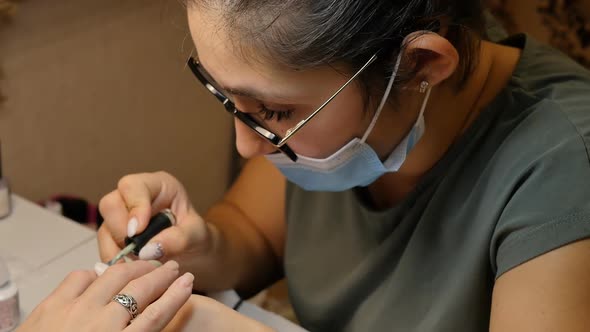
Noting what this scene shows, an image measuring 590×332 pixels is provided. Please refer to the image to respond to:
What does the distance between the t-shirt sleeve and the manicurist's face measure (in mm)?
195

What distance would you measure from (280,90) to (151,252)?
31 cm

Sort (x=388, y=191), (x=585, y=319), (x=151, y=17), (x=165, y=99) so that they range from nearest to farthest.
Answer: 1. (x=585, y=319)
2. (x=388, y=191)
3. (x=151, y=17)
4. (x=165, y=99)

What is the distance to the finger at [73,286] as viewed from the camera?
0.79 m

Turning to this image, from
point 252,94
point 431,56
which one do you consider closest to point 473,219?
point 431,56

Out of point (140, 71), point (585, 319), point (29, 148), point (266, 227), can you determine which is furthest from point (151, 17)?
point (585, 319)

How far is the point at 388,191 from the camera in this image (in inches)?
40.1

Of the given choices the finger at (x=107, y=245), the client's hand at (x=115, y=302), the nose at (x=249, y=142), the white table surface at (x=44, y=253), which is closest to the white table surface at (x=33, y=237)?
the white table surface at (x=44, y=253)

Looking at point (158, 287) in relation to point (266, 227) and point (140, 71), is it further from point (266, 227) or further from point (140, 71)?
point (140, 71)

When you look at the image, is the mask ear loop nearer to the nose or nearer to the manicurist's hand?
the nose

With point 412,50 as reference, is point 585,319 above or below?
below

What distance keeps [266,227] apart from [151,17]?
2.05 feet

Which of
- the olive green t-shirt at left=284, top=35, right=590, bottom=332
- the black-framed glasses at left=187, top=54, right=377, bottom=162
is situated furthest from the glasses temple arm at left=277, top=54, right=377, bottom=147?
the olive green t-shirt at left=284, top=35, right=590, bottom=332

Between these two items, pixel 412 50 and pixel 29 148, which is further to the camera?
pixel 29 148

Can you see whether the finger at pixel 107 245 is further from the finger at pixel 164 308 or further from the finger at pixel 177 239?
the finger at pixel 164 308
